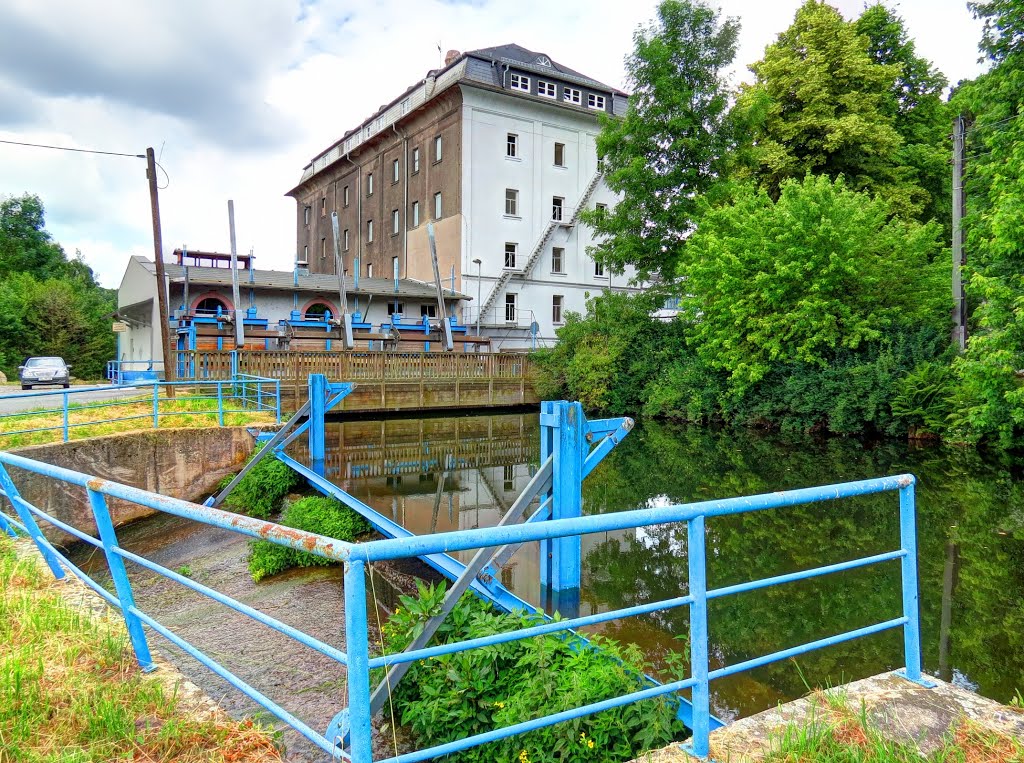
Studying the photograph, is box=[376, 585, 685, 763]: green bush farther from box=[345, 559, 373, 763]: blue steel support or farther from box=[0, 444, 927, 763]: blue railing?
box=[345, 559, 373, 763]: blue steel support

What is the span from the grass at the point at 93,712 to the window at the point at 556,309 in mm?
34942

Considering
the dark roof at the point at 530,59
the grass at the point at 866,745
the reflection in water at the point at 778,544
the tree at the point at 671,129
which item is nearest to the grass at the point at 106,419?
the reflection in water at the point at 778,544

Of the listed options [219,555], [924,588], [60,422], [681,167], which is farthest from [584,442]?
[681,167]

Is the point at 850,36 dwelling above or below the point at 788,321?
above

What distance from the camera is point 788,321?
66.8 feet

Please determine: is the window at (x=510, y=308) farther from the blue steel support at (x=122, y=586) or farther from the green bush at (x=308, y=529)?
the blue steel support at (x=122, y=586)

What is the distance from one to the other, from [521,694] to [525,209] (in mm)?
34674

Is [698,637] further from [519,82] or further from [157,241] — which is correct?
[519,82]

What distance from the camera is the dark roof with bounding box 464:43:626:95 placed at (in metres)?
35.8

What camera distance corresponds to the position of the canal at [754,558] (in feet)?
19.5

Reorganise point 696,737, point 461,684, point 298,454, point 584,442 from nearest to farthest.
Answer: point 696,737
point 461,684
point 584,442
point 298,454

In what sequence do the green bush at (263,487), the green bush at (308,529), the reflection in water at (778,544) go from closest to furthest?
the reflection in water at (778,544)
the green bush at (308,529)
the green bush at (263,487)

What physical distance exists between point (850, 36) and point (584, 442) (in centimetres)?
2733

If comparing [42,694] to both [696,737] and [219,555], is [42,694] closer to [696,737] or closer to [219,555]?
[696,737]
